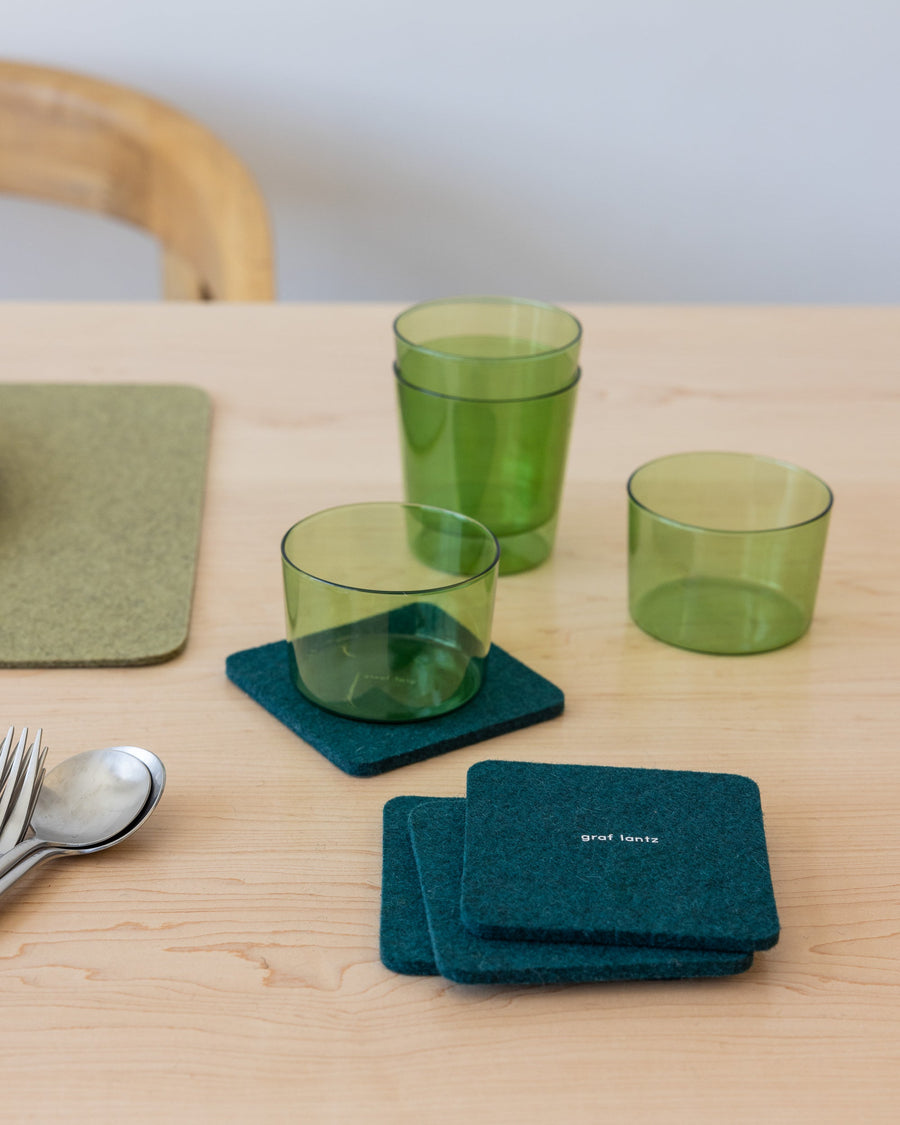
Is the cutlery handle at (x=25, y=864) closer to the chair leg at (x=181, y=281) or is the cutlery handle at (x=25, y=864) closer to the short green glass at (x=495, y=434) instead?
the short green glass at (x=495, y=434)

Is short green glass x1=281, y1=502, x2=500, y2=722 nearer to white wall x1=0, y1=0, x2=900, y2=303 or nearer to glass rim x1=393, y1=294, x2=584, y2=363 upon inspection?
glass rim x1=393, y1=294, x2=584, y2=363

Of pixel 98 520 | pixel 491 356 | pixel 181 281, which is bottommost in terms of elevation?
pixel 181 281

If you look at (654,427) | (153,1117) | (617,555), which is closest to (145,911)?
(153,1117)

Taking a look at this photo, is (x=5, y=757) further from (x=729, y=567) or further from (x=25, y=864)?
(x=729, y=567)

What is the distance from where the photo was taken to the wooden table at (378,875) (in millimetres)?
425

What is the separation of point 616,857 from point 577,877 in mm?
22

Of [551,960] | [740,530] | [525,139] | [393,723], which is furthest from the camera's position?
[525,139]

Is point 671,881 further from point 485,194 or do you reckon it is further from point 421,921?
point 485,194

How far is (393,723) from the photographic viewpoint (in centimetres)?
61

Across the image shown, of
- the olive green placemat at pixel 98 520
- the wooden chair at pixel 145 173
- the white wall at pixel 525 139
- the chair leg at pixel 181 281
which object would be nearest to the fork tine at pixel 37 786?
the olive green placemat at pixel 98 520

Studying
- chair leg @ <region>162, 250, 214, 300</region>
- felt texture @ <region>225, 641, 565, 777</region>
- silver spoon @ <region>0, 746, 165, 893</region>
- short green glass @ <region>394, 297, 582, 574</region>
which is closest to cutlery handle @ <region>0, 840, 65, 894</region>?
silver spoon @ <region>0, 746, 165, 893</region>

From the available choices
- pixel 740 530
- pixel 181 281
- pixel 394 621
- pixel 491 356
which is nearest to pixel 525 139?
pixel 181 281

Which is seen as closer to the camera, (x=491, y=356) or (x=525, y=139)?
(x=491, y=356)

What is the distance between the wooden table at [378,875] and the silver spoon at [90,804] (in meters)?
0.01
